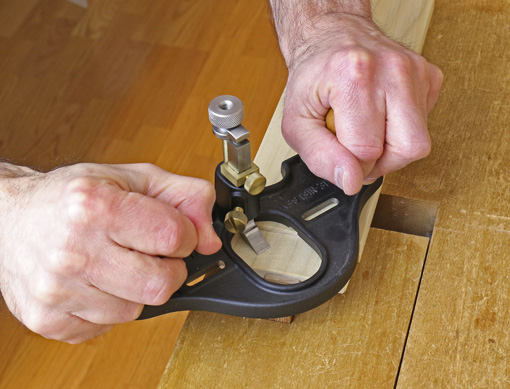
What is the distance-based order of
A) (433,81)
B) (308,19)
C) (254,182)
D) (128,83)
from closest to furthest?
(254,182) → (433,81) → (308,19) → (128,83)

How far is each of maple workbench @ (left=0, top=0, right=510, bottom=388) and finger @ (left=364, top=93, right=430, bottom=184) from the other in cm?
13

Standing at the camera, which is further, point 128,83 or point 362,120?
point 128,83

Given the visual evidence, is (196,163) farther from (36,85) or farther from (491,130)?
(491,130)

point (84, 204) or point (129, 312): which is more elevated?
point (84, 204)

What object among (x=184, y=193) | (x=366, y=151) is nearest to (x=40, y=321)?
(x=184, y=193)

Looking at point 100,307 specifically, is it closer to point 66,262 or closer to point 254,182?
point 66,262

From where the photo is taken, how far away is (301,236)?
88 centimetres

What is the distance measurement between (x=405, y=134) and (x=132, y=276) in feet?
1.32

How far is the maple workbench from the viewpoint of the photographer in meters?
0.79

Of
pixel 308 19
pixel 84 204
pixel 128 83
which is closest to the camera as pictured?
pixel 84 204

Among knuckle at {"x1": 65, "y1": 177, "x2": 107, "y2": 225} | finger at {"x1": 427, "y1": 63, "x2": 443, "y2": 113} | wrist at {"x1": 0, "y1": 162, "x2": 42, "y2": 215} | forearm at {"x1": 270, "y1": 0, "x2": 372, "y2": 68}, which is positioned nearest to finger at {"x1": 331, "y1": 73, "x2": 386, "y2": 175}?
finger at {"x1": 427, "y1": 63, "x2": 443, "y2": 113}

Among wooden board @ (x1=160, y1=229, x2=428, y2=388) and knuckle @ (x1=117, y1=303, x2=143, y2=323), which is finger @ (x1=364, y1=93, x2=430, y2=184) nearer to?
wooden board @ (x1=160, y1=229, x2=428, y2=388)

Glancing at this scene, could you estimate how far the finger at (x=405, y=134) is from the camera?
2.73 feet

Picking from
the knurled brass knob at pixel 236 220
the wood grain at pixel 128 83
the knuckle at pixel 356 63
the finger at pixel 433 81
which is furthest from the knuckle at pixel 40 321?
the wood grain at pixel 128 83
